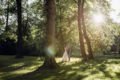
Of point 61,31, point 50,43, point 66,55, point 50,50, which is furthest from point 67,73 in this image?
point 61,31

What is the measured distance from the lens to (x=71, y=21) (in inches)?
1491

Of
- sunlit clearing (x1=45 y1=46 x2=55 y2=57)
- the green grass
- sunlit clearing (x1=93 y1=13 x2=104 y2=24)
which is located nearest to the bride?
the green grass

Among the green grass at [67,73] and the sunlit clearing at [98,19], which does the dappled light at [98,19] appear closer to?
the sunlit clearing at [98,19]

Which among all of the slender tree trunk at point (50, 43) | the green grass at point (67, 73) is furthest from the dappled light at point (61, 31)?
the green grass at point (67, 73)

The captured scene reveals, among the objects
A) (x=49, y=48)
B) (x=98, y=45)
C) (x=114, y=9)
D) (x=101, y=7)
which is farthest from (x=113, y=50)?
(x=49, y=48)

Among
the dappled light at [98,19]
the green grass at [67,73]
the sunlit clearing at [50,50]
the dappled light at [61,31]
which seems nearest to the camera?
the green grass at [67,73]

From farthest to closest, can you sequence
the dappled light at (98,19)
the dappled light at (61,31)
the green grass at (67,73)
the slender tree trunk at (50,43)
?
the dappled light at (98,19) → the dappled light at (61,31) → the slender tree trunk at (50,43) → the green grass at (67,73)

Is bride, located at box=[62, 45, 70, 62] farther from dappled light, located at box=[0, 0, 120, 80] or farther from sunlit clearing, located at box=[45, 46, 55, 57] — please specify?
sunlit clearing, located at box=[45, 46, 55, 57]

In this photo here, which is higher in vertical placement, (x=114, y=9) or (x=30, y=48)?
(x=114, y=9)

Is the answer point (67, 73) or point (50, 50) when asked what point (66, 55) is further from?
point (67, 73)

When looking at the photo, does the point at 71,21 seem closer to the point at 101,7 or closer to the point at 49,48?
the point at 101,7

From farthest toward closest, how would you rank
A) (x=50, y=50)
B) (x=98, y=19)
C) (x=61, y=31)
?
(x=61, y=31)
(x=98, y=19)
(x=50, y=50)

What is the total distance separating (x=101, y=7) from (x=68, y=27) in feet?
53.8

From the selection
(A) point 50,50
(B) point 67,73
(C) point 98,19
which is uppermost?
(C) point 98,19
